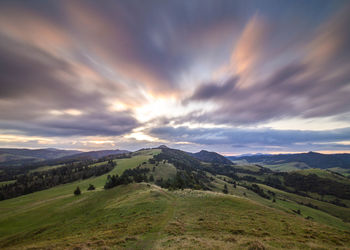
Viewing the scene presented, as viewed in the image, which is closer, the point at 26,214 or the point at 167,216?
the point at 167,216

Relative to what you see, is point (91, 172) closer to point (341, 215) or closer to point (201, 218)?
point (201, 218)

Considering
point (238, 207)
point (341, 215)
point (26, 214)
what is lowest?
point (341, 215)

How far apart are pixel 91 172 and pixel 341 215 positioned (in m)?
285

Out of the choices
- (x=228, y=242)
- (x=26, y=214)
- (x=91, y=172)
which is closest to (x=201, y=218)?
(x=228, y=242)

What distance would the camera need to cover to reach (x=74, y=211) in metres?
51.1

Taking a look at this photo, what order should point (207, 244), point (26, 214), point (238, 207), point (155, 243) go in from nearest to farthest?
point (207, 244), point (155, 243), point (238, 207), point (26, 214)

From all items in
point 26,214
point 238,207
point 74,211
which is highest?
point 238,207

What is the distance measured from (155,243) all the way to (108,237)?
8.30 meters

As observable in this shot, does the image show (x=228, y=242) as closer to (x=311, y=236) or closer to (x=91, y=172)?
(x=311, y=236)

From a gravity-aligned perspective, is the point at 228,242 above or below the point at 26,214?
above

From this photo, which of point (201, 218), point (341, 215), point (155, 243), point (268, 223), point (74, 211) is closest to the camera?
point (155, 243)

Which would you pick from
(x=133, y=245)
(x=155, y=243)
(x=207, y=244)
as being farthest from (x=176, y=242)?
(x=133, y=245)

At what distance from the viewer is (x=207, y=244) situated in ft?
57.1

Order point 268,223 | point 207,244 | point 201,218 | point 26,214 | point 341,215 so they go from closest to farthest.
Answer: point 207,244, point 268,223, point 201,218, point 26,214, point 341,215
